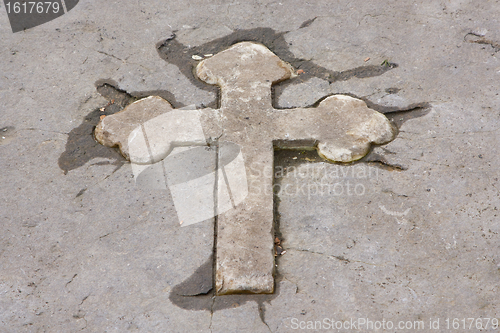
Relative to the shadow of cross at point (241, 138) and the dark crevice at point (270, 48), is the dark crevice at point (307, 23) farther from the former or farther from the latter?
the shadow of cross at point (241, 138)

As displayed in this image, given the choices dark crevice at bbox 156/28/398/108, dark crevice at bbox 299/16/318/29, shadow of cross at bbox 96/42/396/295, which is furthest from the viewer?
dark crevice at bbox 299/16/318/29

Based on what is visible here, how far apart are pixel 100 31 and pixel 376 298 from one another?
2.76m

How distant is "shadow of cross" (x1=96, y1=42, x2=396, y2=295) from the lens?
2.19m

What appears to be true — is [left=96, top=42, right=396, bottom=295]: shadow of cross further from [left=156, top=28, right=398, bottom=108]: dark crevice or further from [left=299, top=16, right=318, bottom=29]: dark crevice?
[left=299, top=16, right=318, bottom=29]: dark crevice

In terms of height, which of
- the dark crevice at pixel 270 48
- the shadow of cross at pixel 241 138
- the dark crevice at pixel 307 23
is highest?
the dark crevice at pixel 307 23

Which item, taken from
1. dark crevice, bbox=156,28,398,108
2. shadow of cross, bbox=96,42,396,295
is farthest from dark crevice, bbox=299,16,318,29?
shadow of cross, bbox=96,42,396,295

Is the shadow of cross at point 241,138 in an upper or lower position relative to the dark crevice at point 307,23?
lower

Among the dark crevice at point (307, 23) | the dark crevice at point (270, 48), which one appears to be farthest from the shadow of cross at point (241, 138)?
the dark crevice at point (307, 23)

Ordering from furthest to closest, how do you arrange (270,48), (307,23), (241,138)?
(307,23) → (270,48) → (241,138)

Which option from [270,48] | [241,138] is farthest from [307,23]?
[241,138]

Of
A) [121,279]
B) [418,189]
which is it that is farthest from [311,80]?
[121,279]

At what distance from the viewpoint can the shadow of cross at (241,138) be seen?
2.19 m

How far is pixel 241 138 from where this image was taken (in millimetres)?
2545

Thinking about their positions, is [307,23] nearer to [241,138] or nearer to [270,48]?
[270,48]
